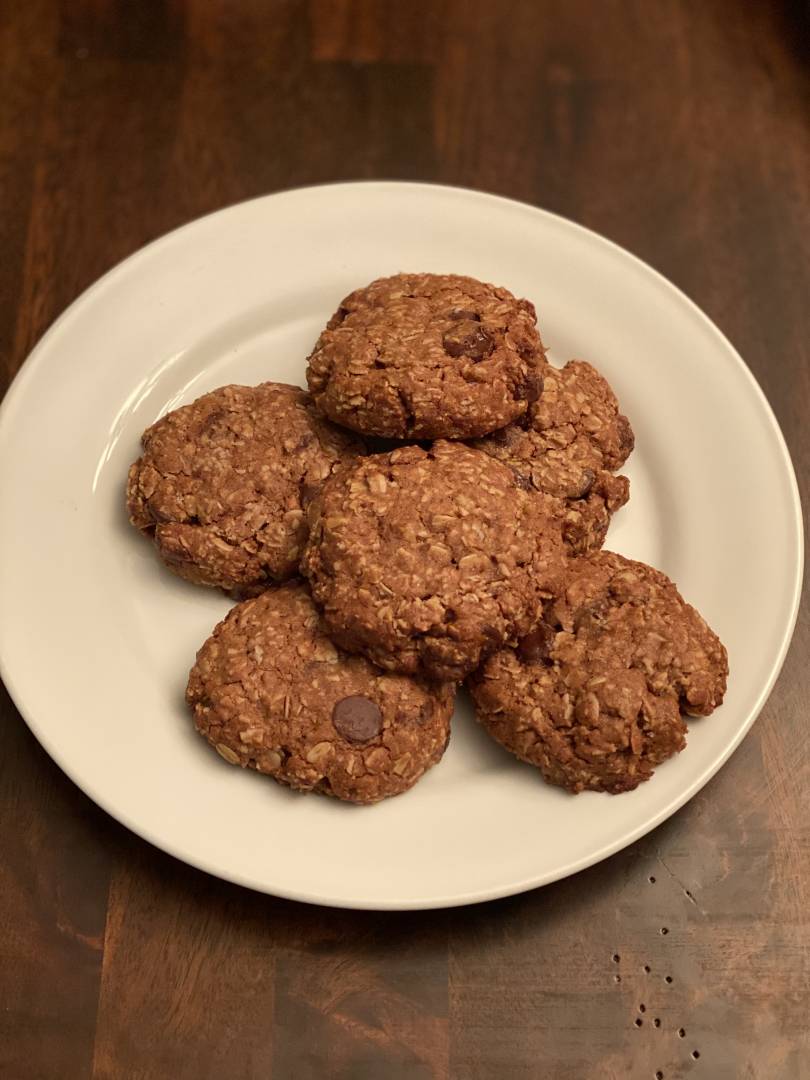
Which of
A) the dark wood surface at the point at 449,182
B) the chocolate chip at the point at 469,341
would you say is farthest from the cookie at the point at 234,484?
the dark wood surface at the point at 449,182

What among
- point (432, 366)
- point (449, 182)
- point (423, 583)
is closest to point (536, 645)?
point (423, 583)

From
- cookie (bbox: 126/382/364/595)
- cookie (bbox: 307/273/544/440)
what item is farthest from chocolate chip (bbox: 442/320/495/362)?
cookie (bbox: 126/382/364/595)

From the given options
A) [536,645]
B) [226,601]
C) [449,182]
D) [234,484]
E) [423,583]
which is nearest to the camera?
[423,583]

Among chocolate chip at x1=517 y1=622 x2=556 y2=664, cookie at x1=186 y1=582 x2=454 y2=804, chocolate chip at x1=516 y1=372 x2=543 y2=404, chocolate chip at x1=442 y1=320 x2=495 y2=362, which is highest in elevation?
chocolate chip at x1=442 y1=320 x2=495 y2=362

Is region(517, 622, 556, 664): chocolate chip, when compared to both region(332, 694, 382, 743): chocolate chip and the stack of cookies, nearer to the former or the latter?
the stack of cookies

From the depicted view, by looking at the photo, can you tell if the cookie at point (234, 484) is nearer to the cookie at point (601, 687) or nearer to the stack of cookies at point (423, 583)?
the stack of cookies at point (423, 583)

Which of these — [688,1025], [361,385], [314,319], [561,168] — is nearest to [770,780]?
[688,1025]

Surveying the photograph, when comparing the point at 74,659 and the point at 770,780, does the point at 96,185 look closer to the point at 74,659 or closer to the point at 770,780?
the point at 74,659

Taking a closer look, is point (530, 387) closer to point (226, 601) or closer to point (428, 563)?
point (428, 563)
